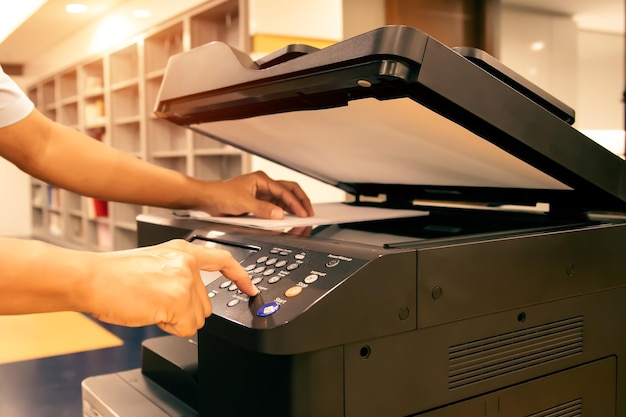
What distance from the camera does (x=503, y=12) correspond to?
541 centimetres

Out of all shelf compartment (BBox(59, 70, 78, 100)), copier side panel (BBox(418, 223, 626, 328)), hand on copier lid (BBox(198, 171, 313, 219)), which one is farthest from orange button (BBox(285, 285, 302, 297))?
shelf compartment (BBox(59, 70, 78, 100))

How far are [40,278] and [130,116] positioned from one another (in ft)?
14.9

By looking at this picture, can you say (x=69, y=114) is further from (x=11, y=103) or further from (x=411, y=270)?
(x=411, y=270)

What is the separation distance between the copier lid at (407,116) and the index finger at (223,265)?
20cm

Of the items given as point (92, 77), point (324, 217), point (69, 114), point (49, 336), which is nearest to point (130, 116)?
point (92, 77)

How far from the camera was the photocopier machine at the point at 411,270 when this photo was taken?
21.2 inches

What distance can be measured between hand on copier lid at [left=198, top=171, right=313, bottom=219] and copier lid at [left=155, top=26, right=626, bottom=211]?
2.5 inches

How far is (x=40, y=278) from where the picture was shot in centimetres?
48

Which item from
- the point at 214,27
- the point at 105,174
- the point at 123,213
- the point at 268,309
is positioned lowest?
the point at 123,213

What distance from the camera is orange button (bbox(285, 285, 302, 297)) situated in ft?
1.80

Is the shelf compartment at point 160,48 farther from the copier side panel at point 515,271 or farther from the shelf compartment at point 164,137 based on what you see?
the copier side panel at point 515,271

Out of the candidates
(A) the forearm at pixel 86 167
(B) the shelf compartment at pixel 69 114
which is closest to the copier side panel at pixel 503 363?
(A) the forearm at pixel 86 167

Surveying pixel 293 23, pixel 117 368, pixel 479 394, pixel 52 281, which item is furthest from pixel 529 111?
pixel 293 23

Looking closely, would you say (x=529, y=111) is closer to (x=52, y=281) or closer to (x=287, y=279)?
(x=287, y=279)
